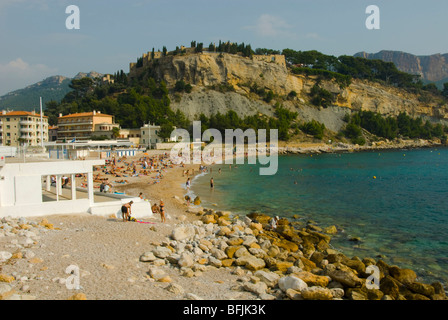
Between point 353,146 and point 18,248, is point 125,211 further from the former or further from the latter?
point 353,146

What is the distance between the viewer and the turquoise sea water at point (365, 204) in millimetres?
14477

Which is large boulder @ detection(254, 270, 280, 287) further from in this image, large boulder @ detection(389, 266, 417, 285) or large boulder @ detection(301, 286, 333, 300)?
large boulder @ detection(389, 266, 417, 285)

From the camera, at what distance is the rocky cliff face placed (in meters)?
90.2

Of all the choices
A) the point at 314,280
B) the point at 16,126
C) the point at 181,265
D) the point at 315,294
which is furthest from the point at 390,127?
the point at 181,265

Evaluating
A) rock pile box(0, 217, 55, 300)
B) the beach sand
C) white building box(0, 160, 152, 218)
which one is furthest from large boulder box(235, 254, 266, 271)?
white building box(0, 160, 152, 218)

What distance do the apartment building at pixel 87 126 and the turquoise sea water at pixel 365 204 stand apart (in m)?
37.5

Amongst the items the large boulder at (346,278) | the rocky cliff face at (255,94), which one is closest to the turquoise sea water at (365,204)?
the large boulder at (346,278)

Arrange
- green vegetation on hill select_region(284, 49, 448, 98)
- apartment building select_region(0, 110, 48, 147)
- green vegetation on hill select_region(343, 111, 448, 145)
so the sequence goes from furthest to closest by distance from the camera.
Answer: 1. green vegetation on hill select_region(284, 49, 448, 98)
2. green vegetation on hill select_region(343, 111, 448, 145)
3. apartment building select_region(0, 110, 48, 147)

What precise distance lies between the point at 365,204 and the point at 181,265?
18693mm

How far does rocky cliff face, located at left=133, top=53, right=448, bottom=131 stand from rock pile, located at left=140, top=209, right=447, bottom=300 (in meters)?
71.3

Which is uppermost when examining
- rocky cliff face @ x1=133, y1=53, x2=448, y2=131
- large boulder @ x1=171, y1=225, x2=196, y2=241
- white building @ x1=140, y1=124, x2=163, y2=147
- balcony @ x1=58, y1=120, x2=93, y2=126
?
rocky cliff face @ x1=133, y1=53, x2=448, y2=131

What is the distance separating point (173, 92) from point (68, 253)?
82687mm

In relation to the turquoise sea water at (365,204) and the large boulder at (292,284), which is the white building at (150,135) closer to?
the turquoise sea water at (365,204)

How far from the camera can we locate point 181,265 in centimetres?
1022
